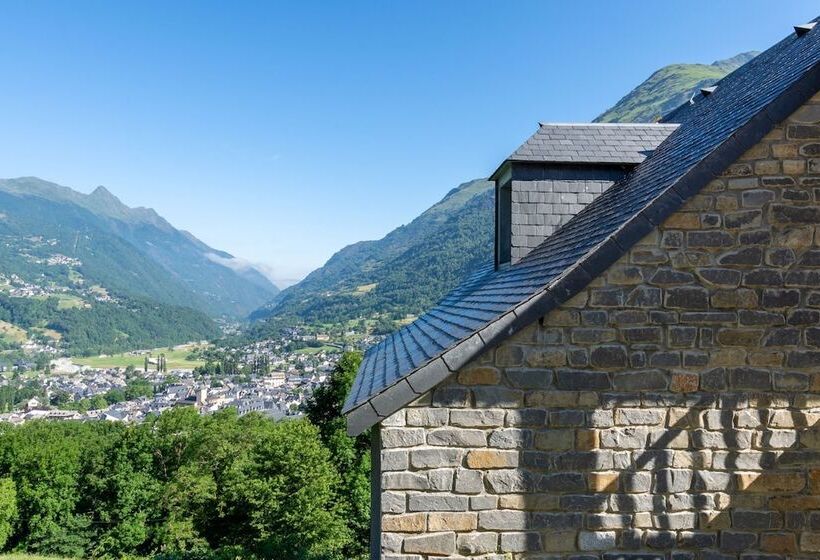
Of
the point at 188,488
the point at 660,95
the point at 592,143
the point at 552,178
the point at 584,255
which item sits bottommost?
the point at 188,488

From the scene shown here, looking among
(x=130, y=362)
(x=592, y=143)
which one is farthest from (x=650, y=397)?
(x=130, y=362)

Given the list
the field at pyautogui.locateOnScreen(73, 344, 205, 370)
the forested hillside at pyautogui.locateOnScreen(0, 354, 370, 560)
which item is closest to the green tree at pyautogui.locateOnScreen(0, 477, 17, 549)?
the forested hillside at pyautogui.locateOnScreen(0, 354, 370, 560)

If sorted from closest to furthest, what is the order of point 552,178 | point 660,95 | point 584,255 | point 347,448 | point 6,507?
point 584,255, point 552,178, point 347,448, point 6,507, point 660,95

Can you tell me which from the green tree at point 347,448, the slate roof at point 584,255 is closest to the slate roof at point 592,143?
the slate roof at point 584,255

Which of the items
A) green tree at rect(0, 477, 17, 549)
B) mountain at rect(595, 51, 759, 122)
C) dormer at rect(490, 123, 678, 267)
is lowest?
green tree at rect(0, 477, 17, 549)

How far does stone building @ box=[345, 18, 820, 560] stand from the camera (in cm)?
472

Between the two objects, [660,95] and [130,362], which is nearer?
[660,95]

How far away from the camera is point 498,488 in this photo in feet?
15.6

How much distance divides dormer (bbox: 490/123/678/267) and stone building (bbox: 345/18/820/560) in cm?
287

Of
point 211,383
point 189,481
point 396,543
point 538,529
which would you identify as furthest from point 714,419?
point 211,383

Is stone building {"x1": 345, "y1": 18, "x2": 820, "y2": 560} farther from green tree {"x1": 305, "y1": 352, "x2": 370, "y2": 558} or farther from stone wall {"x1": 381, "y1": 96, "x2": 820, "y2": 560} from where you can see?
green tree {"x1": 305, "y1": 352, "x2": 370, "y2": 558}

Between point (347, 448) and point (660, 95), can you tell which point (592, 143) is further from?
point (660, 95)

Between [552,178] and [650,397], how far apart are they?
4.16m

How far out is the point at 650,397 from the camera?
4852mm
